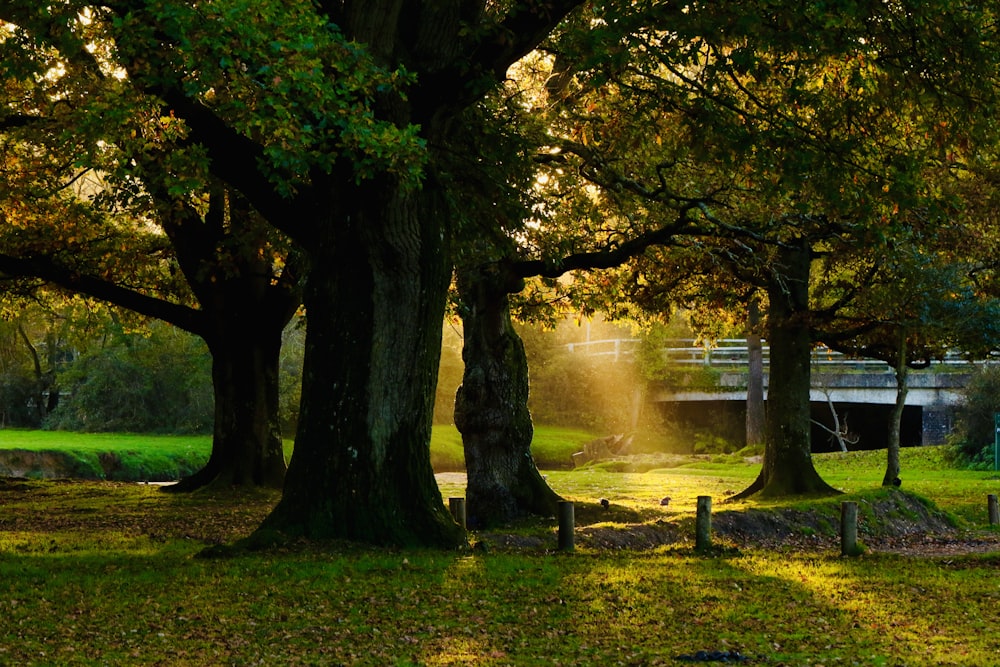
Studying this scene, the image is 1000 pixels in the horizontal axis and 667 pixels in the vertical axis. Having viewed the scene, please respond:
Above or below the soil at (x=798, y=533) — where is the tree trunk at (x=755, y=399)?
above

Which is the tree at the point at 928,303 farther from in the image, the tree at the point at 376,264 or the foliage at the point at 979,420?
the foliage at the point at 979,420

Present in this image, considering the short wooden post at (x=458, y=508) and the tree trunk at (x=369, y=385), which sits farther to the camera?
the short wooden post at (x=458, y=508)

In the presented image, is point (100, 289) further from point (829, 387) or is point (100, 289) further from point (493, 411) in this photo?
point (829, 387)

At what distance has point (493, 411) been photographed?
75.2ft

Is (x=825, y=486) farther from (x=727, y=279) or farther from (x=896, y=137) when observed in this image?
(x=896, y=137)

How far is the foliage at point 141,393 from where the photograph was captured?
48281 mm

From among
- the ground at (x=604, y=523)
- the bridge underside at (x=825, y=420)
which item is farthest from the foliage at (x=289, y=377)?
the ground at (x=604, y=523)

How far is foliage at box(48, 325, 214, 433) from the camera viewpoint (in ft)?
158

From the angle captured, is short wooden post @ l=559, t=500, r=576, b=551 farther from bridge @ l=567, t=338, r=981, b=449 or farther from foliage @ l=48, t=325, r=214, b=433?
foliage @ l=48, t=325, r=214, b=433

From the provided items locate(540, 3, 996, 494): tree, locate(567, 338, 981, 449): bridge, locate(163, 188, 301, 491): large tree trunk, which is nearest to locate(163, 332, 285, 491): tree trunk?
locate(163, 188, 301, 491): large tree trunk

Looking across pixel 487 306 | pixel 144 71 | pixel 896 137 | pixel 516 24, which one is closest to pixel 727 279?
pixel 487 306

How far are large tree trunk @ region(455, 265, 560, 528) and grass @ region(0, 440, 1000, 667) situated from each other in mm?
5215

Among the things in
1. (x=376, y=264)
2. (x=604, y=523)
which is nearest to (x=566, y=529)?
(x=604, y=523)

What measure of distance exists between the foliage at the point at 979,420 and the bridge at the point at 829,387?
5.48 feet
